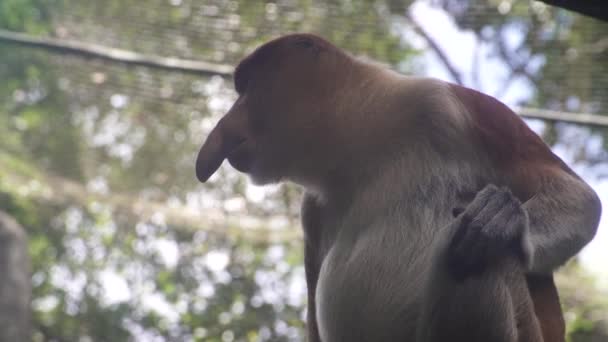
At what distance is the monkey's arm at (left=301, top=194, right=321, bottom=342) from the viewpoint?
2.19 metres

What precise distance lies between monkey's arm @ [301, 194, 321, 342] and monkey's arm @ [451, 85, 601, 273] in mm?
485

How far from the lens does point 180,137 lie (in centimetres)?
582

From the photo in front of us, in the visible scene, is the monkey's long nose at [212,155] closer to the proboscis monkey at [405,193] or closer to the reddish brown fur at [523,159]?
the proboscis monkey at [405,193]

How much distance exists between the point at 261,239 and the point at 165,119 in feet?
3.73

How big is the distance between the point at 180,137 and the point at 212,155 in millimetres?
3811

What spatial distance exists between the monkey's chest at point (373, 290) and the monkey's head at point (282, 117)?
0.91 feet

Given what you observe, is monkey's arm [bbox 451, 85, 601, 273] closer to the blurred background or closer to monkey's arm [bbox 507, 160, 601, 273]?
monkey's arm [bbox 507, 160, 601, 273]

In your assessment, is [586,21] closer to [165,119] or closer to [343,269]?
[165,119]

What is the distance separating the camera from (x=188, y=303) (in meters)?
7.06

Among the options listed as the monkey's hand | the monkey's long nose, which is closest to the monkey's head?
the monkey's long nose

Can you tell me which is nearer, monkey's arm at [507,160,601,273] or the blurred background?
monkey's arm at [507,160,601,273]

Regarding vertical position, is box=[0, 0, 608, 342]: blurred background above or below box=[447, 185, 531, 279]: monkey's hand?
below

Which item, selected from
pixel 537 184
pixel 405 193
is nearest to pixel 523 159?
pixel 537 184

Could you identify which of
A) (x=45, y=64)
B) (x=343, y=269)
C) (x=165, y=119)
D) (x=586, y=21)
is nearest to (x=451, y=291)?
(x=343, y=269)
